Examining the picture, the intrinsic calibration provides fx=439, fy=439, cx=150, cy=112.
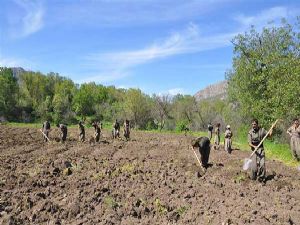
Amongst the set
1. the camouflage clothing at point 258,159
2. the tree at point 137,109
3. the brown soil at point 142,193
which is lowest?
the brown soil at point 142,193

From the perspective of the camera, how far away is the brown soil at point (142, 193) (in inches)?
347

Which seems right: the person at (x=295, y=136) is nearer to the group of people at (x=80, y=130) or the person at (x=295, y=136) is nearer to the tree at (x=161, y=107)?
the group of people at (x=80, y=130)

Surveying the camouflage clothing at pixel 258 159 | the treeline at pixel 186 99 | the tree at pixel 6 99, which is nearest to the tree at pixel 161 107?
the treeline at pixel 186 99

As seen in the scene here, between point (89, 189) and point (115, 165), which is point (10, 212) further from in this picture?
point (115, 165)

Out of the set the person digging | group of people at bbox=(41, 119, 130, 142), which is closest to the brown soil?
the person digging

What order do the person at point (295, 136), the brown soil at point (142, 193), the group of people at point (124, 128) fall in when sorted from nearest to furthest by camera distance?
the brown soil at point (142, 193), the person at point (295, 136), the group of people at point (124, 128)

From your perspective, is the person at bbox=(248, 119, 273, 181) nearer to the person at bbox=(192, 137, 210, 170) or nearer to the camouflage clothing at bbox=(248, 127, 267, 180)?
the camouflage clothing at bbox=(248, 127, 267, 180)

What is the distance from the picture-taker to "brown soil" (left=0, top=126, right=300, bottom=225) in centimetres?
881

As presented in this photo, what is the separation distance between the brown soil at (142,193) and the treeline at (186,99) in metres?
11.6

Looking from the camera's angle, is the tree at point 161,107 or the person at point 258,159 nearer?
the person at point 258,159

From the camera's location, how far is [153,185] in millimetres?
12016

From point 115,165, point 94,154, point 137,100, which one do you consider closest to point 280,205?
point 115,165

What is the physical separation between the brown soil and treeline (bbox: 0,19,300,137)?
456 inches

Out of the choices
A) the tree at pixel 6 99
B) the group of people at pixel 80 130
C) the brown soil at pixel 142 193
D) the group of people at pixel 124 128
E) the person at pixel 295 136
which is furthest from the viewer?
the tree at pixel 6 99
